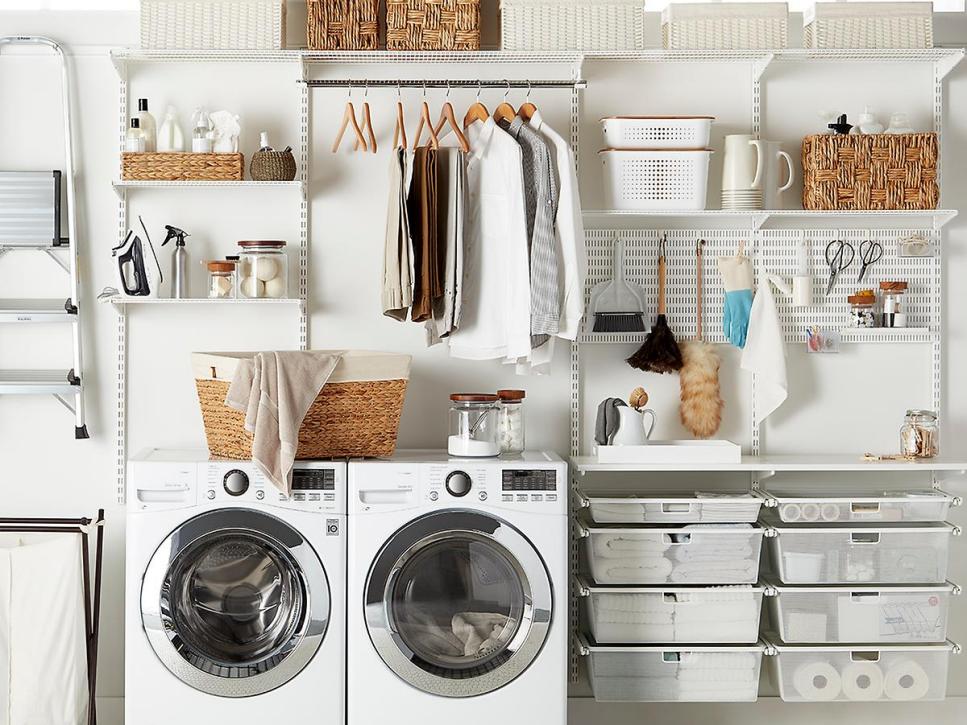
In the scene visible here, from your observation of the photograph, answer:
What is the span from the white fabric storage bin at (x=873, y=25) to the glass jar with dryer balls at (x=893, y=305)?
0.78 m

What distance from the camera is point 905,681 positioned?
326cm

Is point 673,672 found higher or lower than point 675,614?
lower

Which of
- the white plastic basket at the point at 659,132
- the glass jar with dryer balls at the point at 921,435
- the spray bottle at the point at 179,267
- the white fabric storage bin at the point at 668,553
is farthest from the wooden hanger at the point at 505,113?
the glass jar with dryer balls at the point at 921,435

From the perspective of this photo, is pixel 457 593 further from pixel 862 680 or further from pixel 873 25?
pixel 873 25

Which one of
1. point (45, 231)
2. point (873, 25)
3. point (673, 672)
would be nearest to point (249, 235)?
point (45, 231)

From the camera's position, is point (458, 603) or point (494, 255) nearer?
point (458, 603)

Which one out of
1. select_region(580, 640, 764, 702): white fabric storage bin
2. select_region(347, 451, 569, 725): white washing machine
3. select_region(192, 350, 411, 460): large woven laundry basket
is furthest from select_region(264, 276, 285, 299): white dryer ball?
select_region(580, 640, 764, 702): white fabric storage bin

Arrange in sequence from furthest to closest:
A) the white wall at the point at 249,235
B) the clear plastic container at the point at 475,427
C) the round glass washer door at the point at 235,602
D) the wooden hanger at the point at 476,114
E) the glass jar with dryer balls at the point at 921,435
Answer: the white wall at the point at 249,235 → the glass jar with dryer balls at the point at 921,435 → the wooden hanger at the point at 476,114 → the clear plastic container at the point at 475,427 → the round glass washer door at the point at 235,602

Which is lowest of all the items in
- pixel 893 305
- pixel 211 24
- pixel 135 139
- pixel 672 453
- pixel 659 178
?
pixel 672 453

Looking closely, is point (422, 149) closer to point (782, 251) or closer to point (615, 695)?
point (782, 251)

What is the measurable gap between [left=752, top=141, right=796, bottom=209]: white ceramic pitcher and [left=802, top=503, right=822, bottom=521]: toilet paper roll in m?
0.99

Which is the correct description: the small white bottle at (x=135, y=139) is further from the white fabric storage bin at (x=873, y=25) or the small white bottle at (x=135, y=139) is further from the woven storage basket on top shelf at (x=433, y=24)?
the white fabric storage bin at (x=873, y=25)

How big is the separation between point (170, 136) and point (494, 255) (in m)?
1.12

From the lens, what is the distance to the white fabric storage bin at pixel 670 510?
3209 mm
